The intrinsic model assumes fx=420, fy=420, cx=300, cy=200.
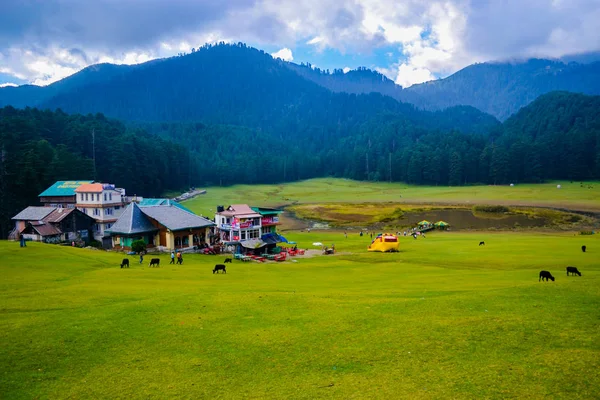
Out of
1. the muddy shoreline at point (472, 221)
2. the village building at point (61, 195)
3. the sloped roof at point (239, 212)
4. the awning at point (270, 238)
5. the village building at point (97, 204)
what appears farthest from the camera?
the muddy shoreline at point (472, 221)

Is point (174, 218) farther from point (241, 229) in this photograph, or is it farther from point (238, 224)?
point (241, 229)

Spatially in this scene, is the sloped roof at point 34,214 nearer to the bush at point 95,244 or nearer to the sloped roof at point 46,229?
the sloped roof at point 46,229

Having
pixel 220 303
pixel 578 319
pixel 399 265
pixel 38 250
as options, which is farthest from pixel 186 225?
pixel 578 319

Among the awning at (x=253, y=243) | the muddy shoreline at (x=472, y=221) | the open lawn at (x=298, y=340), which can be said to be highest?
the muddy shoreline at (x=472, y=221)

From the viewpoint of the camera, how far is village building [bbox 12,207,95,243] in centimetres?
5409

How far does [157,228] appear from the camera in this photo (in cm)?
5262

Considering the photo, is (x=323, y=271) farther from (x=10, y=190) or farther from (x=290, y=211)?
(x=290, y=211)

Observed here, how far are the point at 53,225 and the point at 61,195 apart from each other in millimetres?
14962

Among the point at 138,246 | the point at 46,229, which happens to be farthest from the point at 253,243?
the point at 46,229

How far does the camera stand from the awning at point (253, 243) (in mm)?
50456

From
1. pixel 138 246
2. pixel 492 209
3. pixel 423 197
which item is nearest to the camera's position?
pixel 138 246

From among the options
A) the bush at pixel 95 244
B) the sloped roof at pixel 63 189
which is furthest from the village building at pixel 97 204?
the sloped roof at pixel 63 189

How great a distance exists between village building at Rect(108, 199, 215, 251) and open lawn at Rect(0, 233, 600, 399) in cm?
2461

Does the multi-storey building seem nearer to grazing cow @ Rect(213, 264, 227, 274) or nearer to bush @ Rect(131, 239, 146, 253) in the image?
bush @ Rect(131, 239, 146, 253)
